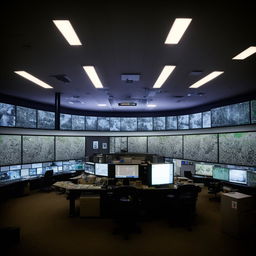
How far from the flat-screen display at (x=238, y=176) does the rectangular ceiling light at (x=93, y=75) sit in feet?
14.5

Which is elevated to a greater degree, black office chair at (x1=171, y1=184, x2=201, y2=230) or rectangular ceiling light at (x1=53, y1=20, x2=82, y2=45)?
rectangular ceiling light at (x1=53, y1=20, x2=82, y2=45)

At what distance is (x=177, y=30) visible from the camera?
2.75 meters

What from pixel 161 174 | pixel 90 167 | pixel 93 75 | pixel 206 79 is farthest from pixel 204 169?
pixel 93 75

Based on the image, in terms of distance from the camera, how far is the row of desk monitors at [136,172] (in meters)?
4.57

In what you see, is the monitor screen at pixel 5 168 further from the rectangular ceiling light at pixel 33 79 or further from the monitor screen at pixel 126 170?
the monitor screen at pixel 126 170

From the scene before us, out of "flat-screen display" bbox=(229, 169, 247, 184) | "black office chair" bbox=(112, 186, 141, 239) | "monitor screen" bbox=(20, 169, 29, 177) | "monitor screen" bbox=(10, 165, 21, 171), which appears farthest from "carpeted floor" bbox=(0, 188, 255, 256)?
"monitor screen" bbox=(20, 169, 29, 177)

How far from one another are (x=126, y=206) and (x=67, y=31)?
312 centimetres

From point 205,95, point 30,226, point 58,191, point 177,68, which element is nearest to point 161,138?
point 205,95

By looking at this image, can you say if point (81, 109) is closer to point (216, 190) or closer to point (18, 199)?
point (18, 199)

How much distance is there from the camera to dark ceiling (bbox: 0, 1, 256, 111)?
232 cm

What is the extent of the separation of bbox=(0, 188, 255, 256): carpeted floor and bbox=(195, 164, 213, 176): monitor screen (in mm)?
1983

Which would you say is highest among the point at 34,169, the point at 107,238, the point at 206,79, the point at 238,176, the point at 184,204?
the point at 206,79

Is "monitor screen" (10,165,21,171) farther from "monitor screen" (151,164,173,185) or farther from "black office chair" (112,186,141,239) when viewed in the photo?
"monitor screen" (151,164,173,185)

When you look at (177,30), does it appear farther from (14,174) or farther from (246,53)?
(14,174)
